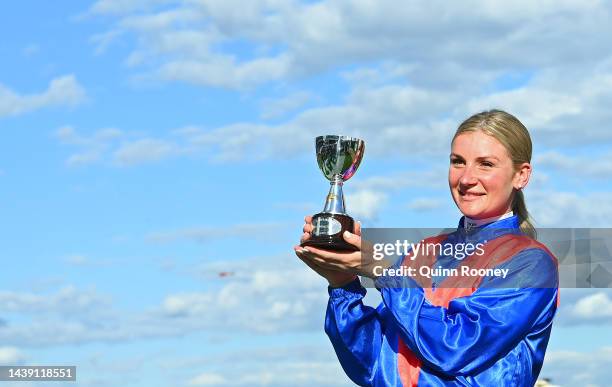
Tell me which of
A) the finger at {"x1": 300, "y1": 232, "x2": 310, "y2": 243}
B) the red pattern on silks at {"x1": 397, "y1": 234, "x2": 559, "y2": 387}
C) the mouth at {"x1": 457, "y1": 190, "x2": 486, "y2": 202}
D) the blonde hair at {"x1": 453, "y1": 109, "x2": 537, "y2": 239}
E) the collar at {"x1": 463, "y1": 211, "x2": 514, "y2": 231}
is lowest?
the red pattern on silks at {"x1": 397, "y1": 234, "x2": 559, "y2": 387}

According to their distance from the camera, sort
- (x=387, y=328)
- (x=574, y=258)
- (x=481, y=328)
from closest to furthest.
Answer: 1. (x=481, y=328)
2. (x=387, y=328)
3. (x=574, y=258)

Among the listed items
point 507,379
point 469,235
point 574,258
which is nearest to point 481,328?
point 507,379

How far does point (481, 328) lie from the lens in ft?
25.8

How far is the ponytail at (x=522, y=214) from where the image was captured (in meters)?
8.58

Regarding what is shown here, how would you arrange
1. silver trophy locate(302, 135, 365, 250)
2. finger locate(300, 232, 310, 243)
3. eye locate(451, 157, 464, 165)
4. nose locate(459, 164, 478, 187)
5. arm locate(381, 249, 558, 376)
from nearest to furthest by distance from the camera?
arm locate(381, 249, 558, 376)
finger locate(300, 232, 310, 243)
nose locate(459, 164, 478, 187)
eye locate(451, 157, 464, 165)
silver trophy locate(302, 135, 365, 250)

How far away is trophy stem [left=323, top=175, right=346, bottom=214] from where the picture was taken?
27.4ft

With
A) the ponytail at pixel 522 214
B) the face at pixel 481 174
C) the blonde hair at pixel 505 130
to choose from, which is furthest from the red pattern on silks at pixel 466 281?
the blonde hair at pixel 505 130

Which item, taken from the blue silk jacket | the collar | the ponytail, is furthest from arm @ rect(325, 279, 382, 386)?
the ponytail

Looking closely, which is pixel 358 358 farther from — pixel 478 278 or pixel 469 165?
pixel 469 165

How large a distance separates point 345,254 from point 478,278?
1.00m

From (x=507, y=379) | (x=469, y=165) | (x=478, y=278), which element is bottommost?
(x=507, y=379)

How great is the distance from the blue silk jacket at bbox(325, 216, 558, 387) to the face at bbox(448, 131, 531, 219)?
23cm

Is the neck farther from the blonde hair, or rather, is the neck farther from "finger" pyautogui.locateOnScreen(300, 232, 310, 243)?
"finger" pyautogui.locateOnScreen(300, 232, 310, 243)

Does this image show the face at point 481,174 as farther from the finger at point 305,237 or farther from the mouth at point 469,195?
the finger at point 305,237
